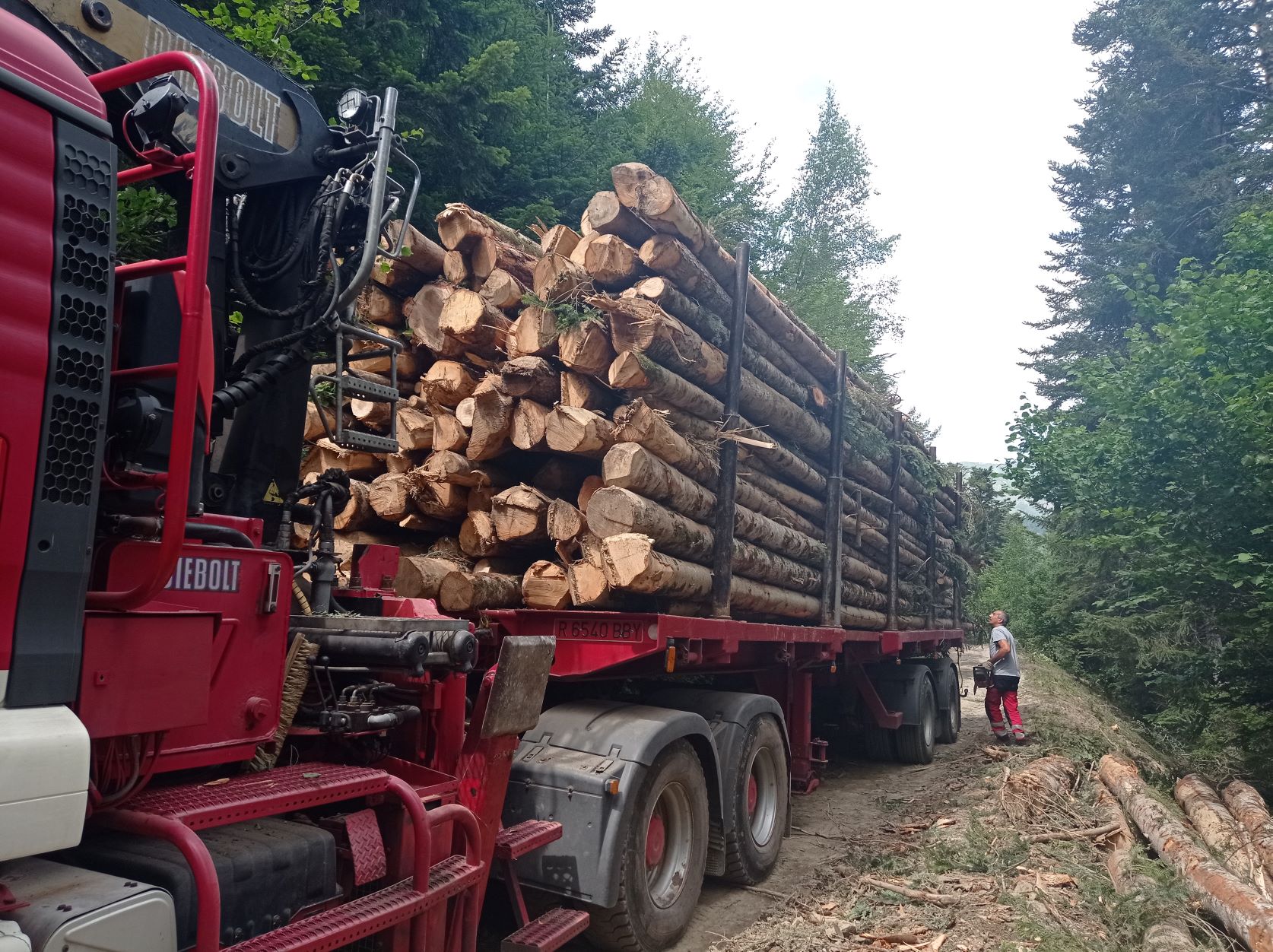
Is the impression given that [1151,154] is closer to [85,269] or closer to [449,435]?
[449,435]

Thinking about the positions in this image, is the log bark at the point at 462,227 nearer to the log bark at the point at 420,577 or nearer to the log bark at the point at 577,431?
the log bark at the point at 577,431

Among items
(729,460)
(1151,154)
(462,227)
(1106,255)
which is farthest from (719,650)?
(1151,154)

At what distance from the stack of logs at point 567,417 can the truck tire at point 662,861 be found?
3.33 feet

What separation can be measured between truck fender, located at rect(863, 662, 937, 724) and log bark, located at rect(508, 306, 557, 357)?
7.13 metres

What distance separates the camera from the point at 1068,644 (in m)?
18.2

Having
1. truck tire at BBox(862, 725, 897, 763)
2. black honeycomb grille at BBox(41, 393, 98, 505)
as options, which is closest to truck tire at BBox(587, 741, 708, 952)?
black honeycomb grille at BBox(41, 393, 98, 505)

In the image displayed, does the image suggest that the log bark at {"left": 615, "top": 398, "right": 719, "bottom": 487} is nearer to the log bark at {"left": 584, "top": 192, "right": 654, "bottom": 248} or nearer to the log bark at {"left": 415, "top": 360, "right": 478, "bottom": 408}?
the log bark at {"left": 415, "top": 360, "right": 478, "bottom": 408}

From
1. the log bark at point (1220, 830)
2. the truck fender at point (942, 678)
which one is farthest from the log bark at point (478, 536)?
the truck fender at point (942, 678)

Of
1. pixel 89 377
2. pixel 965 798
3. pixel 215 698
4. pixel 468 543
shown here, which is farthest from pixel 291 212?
pixel 965 798

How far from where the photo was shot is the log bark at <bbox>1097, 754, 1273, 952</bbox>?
183 inches

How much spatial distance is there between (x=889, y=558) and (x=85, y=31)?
9.56 m

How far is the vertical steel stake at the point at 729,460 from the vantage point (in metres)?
6.09

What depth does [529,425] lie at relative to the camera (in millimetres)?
5500

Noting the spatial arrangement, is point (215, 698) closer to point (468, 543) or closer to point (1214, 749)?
point (468, 543)
